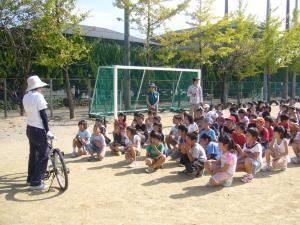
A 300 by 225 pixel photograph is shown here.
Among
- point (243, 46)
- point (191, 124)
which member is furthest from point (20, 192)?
point (243, 46)

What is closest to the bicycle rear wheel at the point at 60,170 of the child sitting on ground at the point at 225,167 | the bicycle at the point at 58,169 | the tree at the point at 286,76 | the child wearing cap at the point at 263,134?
the bicycle at the point at 58,169

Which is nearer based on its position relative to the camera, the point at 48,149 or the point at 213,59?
the point at 48,149

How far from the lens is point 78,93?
1956 centimetres

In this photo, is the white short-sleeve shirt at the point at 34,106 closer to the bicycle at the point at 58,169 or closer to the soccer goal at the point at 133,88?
the bicycle at the point at 58,169

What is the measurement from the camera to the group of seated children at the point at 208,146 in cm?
621

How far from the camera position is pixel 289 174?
22.3 feet

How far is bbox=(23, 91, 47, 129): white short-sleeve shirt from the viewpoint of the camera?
561cm

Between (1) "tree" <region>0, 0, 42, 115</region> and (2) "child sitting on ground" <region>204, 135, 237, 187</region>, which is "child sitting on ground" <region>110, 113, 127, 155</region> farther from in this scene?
(1) "tree" <region>0, 0, 42, 115</region>

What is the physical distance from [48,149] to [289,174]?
4.29 metres

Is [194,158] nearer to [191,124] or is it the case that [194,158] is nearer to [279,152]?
[279,152]

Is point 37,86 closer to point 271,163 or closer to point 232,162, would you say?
point 232,162

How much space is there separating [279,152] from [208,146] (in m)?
1.33

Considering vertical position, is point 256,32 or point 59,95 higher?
point 256,32

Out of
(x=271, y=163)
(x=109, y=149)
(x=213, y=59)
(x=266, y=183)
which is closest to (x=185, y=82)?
(x=213, y=59)
